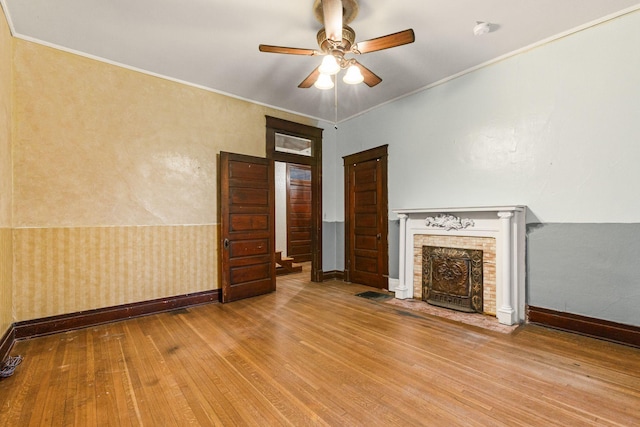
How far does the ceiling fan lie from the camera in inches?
92.1

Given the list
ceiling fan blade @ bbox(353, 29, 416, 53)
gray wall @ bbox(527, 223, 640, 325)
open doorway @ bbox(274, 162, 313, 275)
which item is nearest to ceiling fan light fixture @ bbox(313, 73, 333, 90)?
ceiling fan blade @ bbox(353, 29, 416, 53)

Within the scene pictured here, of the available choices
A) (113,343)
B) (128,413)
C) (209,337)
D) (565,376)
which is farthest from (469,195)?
(113,343)

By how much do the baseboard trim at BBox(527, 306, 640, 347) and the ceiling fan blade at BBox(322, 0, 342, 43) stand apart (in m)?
3.62

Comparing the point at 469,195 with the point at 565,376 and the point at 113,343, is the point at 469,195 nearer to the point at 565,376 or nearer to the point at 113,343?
the point at 565,376

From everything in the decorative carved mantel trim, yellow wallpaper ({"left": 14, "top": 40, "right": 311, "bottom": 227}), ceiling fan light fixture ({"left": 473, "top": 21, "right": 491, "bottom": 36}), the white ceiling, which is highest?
the white ceiling

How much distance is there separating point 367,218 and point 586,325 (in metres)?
3.19

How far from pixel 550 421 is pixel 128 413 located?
2.62 meters

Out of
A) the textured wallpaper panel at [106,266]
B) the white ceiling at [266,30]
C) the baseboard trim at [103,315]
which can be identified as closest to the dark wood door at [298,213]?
the textured wallpaper panel at [106,266]

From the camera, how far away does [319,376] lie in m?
2.25

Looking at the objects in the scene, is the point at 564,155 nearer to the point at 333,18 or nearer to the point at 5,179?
the point at 333,18

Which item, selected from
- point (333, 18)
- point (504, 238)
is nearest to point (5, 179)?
point (333, 18)

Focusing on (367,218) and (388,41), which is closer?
(388,41)

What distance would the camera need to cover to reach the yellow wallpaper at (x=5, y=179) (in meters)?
2.63

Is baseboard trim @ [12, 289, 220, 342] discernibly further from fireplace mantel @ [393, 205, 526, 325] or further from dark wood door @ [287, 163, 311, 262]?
fireplace mantel @ [393, 205, 526, 325]
